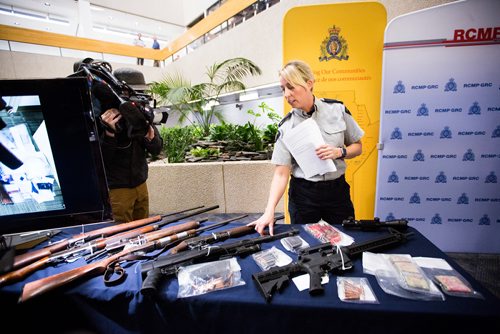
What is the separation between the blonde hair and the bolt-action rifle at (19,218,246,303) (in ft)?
3.44

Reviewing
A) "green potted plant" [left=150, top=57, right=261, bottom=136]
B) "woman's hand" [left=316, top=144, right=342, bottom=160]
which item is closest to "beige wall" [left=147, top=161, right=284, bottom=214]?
"green potted plant" [left=150, top=57, right=261, bottom=136]

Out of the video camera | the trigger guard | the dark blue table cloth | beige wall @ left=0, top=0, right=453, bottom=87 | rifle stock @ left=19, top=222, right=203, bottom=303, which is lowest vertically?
the dark blue table cloth

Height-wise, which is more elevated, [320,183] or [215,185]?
[320,183]

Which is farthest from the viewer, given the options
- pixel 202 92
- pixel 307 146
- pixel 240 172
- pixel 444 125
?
pixel 202 92

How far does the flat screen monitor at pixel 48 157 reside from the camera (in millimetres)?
951

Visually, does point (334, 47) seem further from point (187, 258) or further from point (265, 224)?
point (187, 258)

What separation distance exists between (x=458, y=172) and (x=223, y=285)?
278cm

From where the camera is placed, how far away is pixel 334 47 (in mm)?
2615

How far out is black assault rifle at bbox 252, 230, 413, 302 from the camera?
83 centimetres

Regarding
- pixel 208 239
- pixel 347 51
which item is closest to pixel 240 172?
pixel 347 51

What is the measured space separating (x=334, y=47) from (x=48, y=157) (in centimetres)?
275

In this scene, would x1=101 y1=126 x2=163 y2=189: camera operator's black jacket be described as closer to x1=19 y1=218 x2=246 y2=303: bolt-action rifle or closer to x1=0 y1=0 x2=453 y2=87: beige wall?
x1=19 y1=218 x2=246 y2=303: bolt-action rifle

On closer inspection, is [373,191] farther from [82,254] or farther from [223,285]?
[82,254]

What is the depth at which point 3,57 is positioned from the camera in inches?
271
